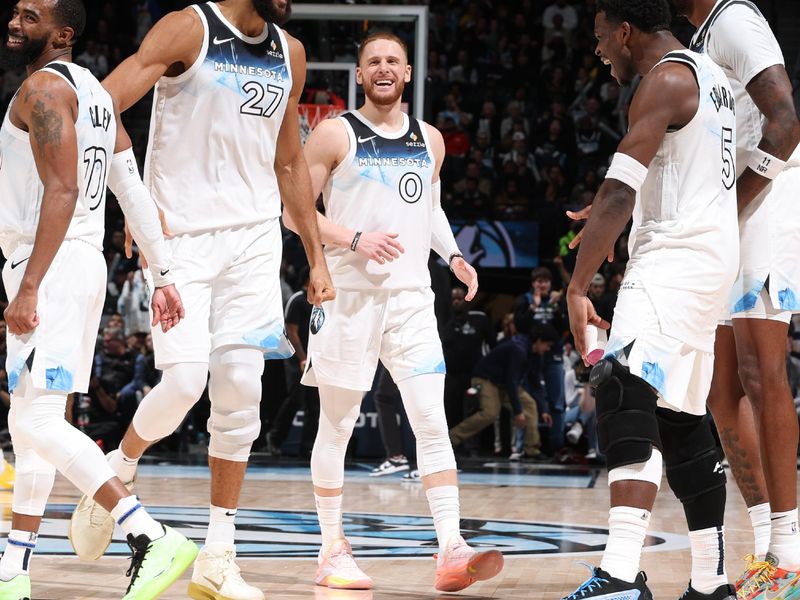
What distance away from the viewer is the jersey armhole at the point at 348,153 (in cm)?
463

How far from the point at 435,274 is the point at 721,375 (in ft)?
16.9

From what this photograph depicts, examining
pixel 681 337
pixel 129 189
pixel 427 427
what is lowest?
pixel 427 427

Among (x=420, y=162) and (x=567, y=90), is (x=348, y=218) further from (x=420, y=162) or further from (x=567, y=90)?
(x=567, y=90)

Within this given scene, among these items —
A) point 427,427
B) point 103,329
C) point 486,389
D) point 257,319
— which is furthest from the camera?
point 103,329

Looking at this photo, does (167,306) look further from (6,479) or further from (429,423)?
(6,479)

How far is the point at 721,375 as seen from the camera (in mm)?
4074

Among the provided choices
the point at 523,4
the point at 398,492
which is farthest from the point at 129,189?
the point at 523,4

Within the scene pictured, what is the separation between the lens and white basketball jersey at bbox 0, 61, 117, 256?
140 inches

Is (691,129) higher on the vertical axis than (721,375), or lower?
higher

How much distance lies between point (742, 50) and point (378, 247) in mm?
1514

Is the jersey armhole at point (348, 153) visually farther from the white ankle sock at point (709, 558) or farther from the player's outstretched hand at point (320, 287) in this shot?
the white ankle sock at point (709, 558)

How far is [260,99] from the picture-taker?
13.4 ft

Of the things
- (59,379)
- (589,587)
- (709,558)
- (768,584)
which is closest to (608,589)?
(589,587)

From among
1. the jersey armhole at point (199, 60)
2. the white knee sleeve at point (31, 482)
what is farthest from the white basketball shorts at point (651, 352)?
the white knee sleeve at point (31, 482)
